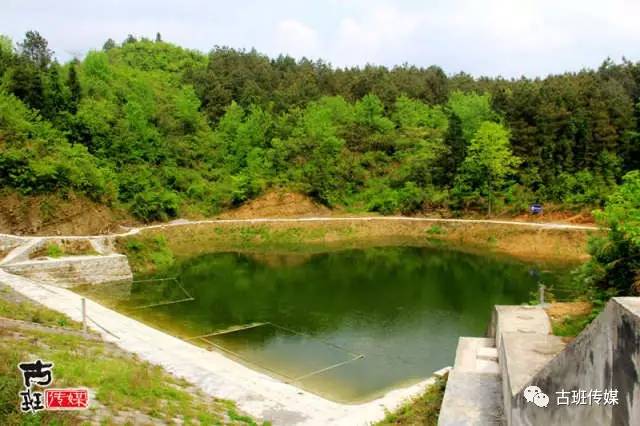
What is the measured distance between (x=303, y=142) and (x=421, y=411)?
112ft

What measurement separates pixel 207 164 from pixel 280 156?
6329 millimetres

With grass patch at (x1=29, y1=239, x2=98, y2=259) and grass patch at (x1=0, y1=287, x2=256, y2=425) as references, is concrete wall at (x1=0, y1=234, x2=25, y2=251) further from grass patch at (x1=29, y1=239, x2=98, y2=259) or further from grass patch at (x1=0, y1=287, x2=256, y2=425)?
grass patch at (x1=0, y1=287, x2=256, y2=425)

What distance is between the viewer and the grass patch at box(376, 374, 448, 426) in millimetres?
10406

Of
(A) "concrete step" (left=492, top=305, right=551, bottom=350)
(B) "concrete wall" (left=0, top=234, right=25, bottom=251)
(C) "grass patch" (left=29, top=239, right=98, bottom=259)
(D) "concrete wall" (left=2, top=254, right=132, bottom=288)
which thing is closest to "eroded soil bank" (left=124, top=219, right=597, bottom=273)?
(C) "grass patch" (left=29, top=239, right=98, bottom=259)

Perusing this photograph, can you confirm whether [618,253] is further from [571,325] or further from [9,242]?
[9,242]

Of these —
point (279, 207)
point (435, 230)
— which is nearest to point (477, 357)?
point (435, 230)

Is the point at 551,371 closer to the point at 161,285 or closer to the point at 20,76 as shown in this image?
the point at 161,285

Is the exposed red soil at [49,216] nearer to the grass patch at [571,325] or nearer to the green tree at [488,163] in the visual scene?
the green tree at [488,163]

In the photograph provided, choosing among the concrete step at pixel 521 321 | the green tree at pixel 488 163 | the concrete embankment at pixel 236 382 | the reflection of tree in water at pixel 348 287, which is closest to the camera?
the concrete embankment at pixel 236 382

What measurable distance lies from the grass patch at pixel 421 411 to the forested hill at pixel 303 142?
987 inches

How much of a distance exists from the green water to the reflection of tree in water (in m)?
0.05

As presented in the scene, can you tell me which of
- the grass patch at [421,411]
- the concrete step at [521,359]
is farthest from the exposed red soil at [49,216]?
the concrete step at [521,359]

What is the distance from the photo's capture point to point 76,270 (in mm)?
24125

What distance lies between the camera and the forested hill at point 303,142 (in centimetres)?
3647
